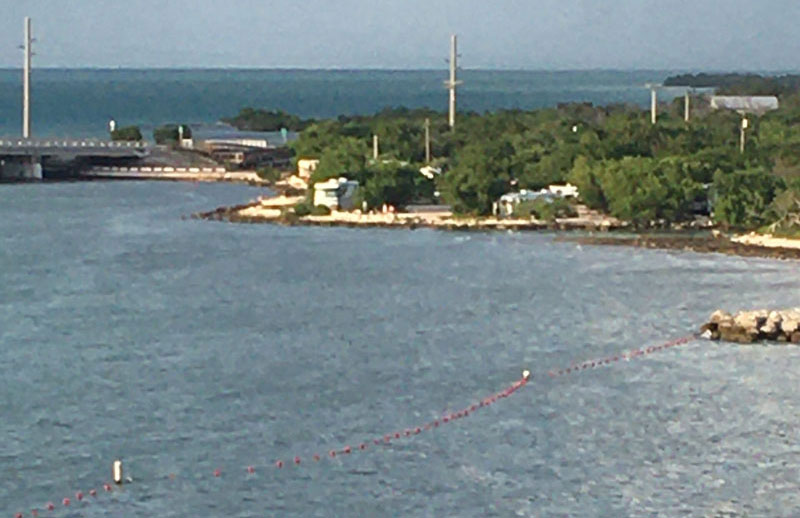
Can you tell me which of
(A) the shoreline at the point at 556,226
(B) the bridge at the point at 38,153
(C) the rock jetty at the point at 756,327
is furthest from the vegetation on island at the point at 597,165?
(C) the rock jetty at the point at 756,327

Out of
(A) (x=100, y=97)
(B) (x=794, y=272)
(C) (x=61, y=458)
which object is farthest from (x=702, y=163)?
(A) (x=100, y=97)

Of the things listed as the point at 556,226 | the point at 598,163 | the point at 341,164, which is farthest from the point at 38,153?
the point at 556,226

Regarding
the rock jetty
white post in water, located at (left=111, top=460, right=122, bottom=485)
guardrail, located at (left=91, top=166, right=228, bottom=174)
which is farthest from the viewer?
guardrail, located at (left=91, top=166, right=228, bottom=174)

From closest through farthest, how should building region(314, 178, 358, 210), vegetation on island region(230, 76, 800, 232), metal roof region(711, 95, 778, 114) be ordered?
vegetation on island region(230, 76, 800, 232) → building region(314, 178, 358, 210) → metal roof region(711, 95, 778, 114)

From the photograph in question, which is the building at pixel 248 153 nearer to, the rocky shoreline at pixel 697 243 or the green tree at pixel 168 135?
the green tree at pixel 168 135

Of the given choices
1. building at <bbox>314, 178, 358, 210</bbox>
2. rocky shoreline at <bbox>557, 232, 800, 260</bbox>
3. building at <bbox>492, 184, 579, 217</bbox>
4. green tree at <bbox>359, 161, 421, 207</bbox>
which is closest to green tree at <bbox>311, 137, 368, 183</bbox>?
building at <bbox>314, 178, 358, 210</bbox>

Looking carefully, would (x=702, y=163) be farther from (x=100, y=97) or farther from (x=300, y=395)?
(x=100, y=97)

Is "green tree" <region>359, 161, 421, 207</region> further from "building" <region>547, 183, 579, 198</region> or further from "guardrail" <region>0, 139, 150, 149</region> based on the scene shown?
"guardrail" <region>0, 139, 150, 149</region>
